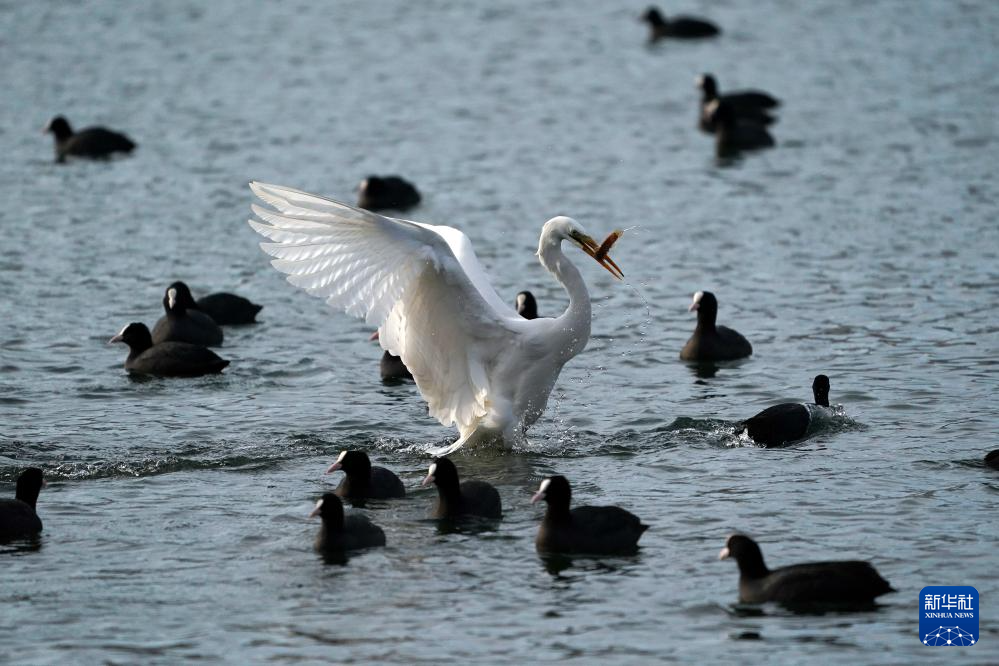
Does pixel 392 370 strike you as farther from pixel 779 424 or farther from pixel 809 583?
pixel 809 583

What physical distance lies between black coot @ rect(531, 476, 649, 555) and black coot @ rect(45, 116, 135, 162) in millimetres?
17163

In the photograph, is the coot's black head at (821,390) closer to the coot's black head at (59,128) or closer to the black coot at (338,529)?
the black coot at (338,529)

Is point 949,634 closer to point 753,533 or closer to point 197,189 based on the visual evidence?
point 753,533

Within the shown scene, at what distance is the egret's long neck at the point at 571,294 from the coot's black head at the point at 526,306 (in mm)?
3445

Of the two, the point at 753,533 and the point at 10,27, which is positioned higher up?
the point at 10,27

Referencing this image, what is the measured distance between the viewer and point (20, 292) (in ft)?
64.5

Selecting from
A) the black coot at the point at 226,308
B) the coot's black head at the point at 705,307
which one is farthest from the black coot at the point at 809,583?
the black coot at the point at 226,308

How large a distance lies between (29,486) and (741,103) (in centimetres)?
1963

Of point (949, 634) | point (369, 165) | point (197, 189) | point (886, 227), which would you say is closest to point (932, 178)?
point (886, 227)

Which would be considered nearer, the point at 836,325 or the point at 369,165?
the point at 836,325

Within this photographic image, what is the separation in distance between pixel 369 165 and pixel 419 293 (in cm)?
1384

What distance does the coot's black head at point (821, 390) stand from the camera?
48.3ft

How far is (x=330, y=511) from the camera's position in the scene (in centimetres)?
1151

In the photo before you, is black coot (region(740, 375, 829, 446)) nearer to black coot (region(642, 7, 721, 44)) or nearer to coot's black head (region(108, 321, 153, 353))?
coot's black head (region(108, 321, 153, 353))
